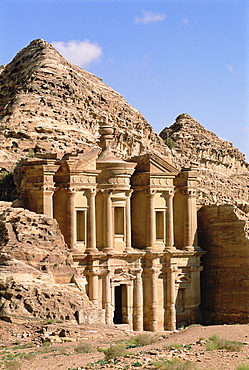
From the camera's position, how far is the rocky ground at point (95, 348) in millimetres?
21859

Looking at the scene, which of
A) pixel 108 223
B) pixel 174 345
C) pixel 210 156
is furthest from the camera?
pixel 210 156

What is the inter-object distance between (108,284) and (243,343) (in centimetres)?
1792

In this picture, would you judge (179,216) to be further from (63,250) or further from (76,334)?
(76,334)

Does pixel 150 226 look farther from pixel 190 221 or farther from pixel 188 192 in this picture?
pixel 188 192

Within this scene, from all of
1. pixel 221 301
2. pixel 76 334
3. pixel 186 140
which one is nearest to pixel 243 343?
pixel 76 334

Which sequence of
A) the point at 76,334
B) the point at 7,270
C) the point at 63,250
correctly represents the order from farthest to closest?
1. the point at 63,250
2. the point at 7,270
3. the point at 76,334

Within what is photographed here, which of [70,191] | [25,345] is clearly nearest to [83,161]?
[70,191]

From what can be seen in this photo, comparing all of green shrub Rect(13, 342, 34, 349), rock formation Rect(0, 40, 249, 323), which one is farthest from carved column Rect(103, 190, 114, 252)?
green shrub Rect(13, 342, 34, 349)

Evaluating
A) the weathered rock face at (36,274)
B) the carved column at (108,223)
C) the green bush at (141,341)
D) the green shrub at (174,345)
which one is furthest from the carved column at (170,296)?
the green shrub at (174,345)

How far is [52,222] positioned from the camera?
3469cm

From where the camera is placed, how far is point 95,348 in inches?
1048

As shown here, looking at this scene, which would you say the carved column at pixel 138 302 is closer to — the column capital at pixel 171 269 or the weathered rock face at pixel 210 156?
the column capital at pixel 171 269

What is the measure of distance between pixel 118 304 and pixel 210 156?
168 ft

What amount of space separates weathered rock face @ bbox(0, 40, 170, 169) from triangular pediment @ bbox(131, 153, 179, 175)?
185 inches
